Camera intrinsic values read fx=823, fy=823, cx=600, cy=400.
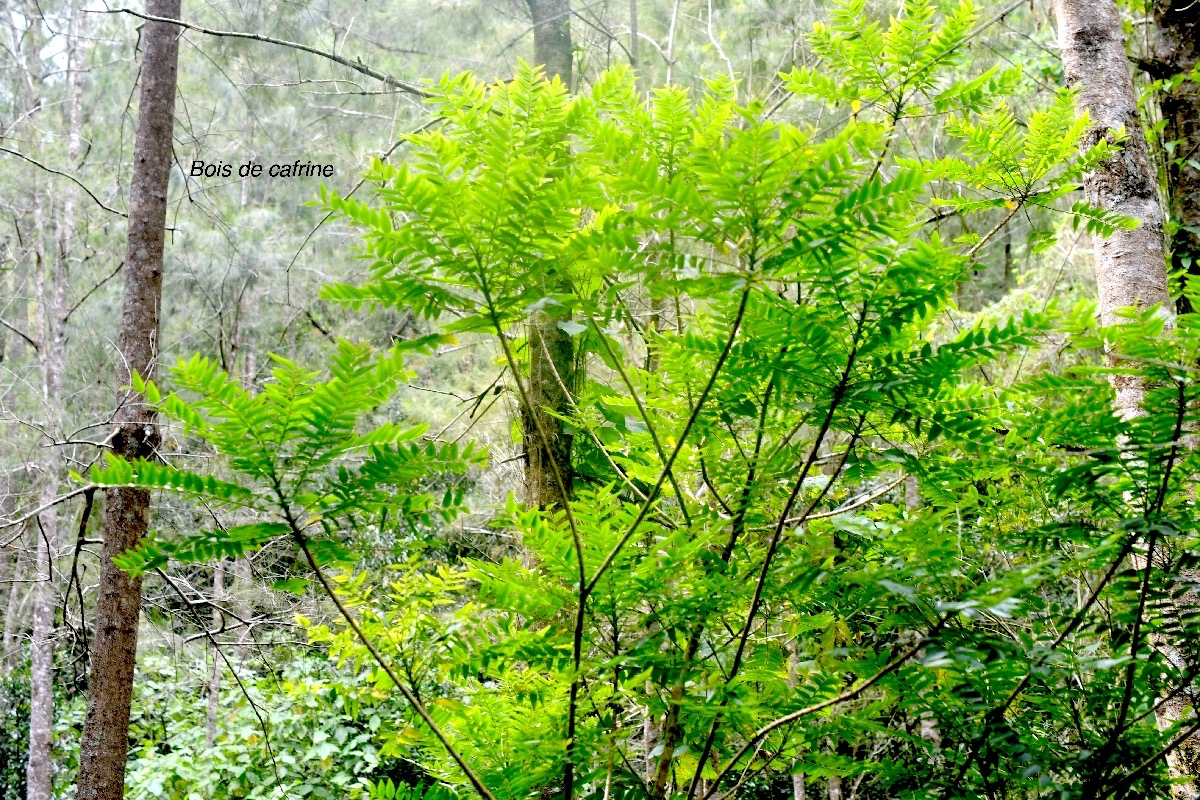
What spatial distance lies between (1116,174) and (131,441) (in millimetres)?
4068

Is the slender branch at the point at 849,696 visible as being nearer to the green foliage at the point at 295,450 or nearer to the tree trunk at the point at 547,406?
the green foliage at the point at 295,450

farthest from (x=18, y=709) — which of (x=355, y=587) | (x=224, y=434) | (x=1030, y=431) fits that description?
(x=1030, y=431)

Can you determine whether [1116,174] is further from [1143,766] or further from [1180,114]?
[1143,766]

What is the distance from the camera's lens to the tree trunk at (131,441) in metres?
3.75

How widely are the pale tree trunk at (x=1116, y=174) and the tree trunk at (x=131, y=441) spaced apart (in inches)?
144

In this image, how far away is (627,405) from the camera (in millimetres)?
1844

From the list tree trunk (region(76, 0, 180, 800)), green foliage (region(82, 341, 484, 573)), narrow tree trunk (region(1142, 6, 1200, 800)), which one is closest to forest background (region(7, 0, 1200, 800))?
green foliage (region(82, 341, 484, 573))

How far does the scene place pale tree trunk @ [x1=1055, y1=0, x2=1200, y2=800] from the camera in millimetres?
2469

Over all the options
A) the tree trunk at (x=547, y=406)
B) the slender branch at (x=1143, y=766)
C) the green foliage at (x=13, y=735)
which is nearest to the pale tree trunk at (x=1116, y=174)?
the slender branch at (x=1143, y=766)

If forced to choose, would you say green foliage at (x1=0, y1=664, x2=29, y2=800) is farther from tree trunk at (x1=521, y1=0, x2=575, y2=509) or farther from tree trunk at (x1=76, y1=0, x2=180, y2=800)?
tree trunk at (x1=521, y1=0, x2=575, y2=509)

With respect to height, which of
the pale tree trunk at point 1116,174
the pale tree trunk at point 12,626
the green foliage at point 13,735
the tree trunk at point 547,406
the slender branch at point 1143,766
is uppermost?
the pale tree trunk at point 1116,174

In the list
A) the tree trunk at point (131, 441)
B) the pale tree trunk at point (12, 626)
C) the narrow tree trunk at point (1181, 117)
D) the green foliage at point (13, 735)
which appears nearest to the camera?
the narrow tree trunk at point (1181, 117)

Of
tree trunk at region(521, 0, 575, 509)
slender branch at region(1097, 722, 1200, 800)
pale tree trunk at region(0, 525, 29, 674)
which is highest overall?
tree trunk at region(521, 0, 575, 509)

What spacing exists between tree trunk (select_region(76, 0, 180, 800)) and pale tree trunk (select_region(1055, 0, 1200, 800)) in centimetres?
367
